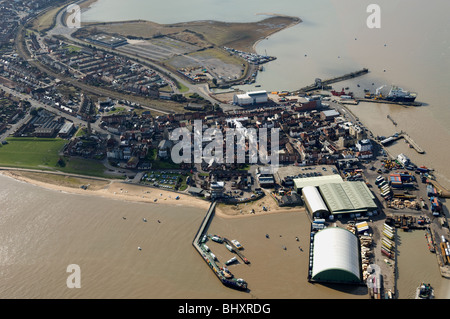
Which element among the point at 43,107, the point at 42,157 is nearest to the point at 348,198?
the point at 42,157

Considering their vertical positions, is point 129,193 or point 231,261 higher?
point 129,193

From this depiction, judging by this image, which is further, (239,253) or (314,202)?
(314,202)

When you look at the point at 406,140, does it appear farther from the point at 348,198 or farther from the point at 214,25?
the point at 214,25

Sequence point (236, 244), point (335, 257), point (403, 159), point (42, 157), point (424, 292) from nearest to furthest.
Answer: point (424, 292) < point (335, 257) < point (236, 244) < point (403, 159) < point (42, 157)

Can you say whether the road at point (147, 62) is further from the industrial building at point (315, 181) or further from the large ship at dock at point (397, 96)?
the large ship at dock at point (397, 96)

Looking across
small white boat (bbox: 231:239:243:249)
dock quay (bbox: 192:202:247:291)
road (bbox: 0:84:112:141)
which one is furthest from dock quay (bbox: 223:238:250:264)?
road (bbox: 0:84:112:141)

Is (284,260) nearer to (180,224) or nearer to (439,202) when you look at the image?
(180,224)

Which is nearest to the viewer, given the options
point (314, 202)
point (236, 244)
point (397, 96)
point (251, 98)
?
point (236, 244)
